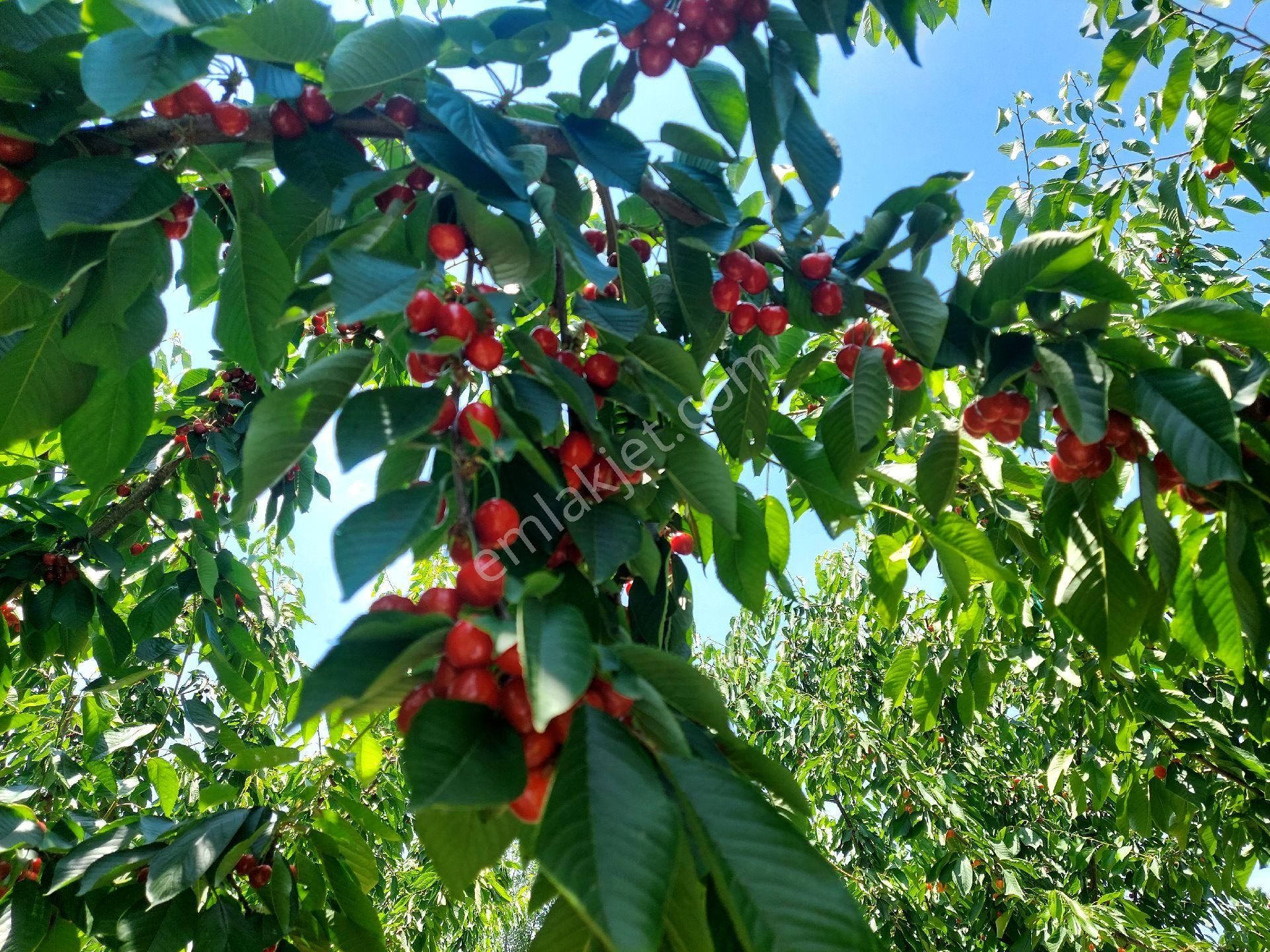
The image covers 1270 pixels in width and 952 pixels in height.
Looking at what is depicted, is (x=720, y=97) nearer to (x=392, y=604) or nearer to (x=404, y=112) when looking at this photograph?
(x=404, y=112)

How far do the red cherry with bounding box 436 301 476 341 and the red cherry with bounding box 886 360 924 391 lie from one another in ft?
1.92

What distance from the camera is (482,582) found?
62 cm

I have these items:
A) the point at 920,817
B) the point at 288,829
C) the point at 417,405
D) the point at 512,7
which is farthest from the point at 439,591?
the point at 920,817

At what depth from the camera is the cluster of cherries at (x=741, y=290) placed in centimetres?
107

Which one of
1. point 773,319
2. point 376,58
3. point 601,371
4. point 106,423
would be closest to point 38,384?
point 106,423

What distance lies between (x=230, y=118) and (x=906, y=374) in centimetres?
85

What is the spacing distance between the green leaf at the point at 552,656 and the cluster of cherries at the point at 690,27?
0.75 metres

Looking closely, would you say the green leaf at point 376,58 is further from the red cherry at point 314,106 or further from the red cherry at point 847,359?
the red cherry at point 847,359

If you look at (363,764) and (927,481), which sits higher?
(927,481)

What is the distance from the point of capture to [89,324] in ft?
3.00

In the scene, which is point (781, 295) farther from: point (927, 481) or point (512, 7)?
point (512, 7)

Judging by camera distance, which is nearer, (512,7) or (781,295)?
(512,7)

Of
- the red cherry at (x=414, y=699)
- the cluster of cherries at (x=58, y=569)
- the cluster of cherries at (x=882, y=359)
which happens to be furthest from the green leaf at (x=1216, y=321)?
the cluster of cherries at (x=58, y=569)

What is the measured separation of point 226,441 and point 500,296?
197 centimetres
